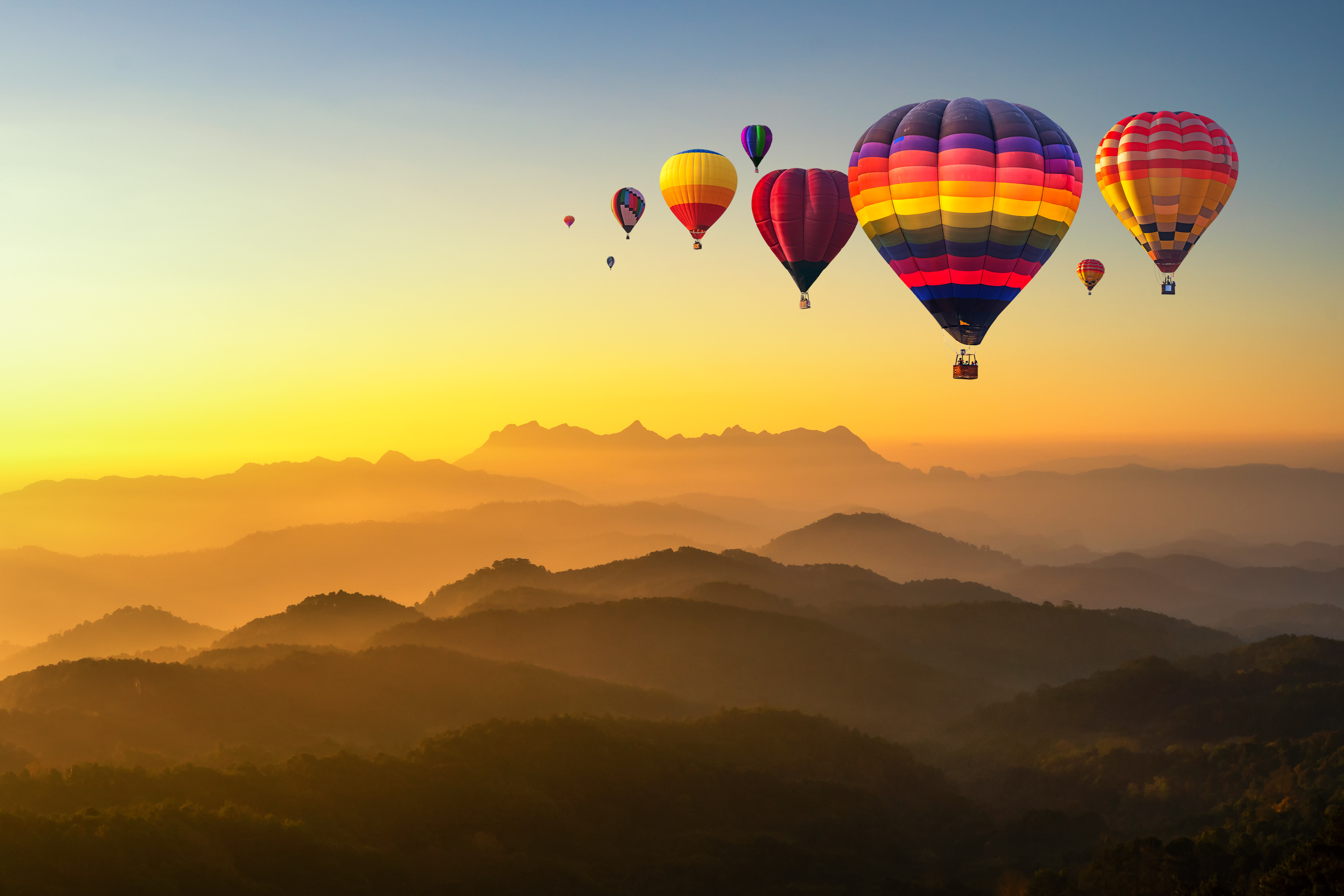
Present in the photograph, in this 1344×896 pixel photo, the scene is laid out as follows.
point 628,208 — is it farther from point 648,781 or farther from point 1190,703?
point 1190,703

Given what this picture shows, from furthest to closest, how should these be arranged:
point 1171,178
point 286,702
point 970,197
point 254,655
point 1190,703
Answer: point 254,655, point 286,702, point 1190,703, point 1171,178, point 970,197

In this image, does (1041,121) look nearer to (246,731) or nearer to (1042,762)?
(1042,762)

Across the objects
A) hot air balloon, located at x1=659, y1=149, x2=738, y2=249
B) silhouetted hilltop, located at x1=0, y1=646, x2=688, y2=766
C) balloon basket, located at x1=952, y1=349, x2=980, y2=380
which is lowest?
silhouetted hilltop, located at x1=0, y1=646, x2=688, y2=766

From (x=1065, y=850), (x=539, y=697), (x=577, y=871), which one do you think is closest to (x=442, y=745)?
(x=577, y=871)

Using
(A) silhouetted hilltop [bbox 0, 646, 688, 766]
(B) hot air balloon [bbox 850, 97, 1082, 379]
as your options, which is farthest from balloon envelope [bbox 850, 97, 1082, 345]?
(A) silhouetted hilltop [bbox 0, 646, 688, 766]

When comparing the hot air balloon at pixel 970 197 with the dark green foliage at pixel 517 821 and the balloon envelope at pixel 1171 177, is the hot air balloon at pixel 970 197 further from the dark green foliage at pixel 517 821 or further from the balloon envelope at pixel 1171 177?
the dark green foliage at pixel 517 821

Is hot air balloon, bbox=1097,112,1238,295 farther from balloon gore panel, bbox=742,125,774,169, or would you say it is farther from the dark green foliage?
the dark green foliage

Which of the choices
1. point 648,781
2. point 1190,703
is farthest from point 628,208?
point 1190,703
